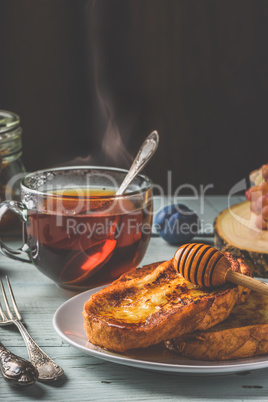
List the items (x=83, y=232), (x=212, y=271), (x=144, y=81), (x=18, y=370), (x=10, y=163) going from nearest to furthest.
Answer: (x=18, y=370) → (x=212, y=271) → (x=83, y=232) → (x=10, y=163) → (x=144, y=81)

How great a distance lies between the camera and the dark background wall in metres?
3.11

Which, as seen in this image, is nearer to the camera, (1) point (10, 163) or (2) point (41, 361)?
(2) point (41, 361)

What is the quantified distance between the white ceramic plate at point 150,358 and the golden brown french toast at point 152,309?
0.09 feet

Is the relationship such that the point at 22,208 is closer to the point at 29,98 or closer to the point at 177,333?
the point at 177,333

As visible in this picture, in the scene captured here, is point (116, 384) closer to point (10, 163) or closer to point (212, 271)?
point (212, 271)

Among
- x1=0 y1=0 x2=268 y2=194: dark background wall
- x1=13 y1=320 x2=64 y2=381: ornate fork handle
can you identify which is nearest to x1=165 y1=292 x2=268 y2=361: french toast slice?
x1=13 y1=320 x2=64 y2=381: ornate fork handle

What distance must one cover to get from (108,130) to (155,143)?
1.86 meters

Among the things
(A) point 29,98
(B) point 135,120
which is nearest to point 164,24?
(B) point 135,120

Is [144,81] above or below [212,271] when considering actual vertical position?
below

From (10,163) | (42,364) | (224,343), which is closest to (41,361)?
(42,364)

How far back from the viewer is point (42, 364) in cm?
102

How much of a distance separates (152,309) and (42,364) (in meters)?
0.23

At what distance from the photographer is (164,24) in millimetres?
3125

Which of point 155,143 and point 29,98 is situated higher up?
point 155,143
